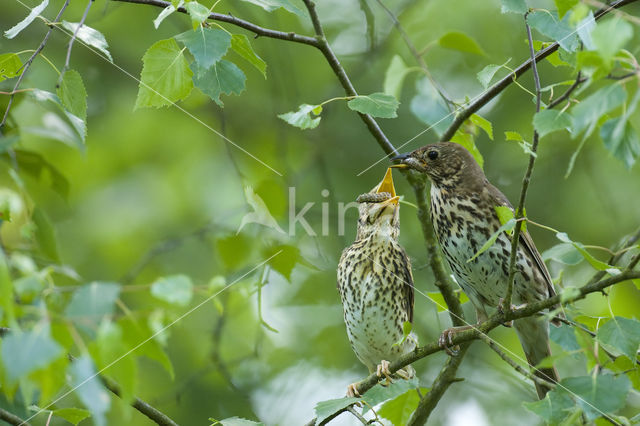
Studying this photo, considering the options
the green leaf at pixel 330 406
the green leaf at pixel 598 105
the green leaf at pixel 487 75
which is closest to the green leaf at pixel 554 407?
the green leaf at pixel 330 406

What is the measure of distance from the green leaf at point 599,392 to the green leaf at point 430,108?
1945mm

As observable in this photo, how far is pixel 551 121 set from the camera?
8.32ft

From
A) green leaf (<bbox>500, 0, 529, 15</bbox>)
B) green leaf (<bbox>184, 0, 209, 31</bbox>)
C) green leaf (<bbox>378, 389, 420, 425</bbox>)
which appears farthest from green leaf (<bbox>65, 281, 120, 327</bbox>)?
green leaf (<bbox>378, 389, 420, 425</bbox>)

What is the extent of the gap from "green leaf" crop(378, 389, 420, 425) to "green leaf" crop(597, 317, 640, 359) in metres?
1.80

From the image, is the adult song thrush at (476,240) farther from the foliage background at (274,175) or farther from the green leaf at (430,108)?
the foliage background at (274,175)

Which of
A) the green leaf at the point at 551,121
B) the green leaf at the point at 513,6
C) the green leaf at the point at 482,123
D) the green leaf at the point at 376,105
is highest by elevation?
the green leaf at the point at 513,6

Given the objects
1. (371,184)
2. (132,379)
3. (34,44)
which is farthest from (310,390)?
(132,379)

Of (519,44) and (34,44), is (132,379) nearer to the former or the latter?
(34,44)

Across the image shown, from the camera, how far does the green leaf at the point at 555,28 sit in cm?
300

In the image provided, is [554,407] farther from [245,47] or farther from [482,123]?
[245,47]

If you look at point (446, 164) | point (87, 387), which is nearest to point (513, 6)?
point (446, 164)

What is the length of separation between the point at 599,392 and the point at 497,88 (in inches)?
64.4

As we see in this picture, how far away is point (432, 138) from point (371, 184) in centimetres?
93

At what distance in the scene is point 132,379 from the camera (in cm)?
207
